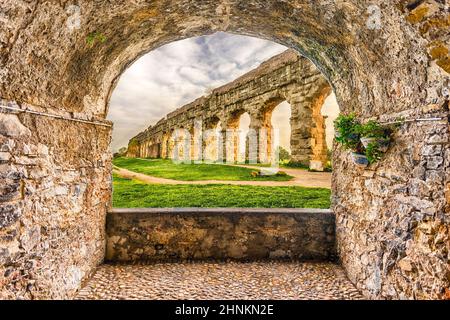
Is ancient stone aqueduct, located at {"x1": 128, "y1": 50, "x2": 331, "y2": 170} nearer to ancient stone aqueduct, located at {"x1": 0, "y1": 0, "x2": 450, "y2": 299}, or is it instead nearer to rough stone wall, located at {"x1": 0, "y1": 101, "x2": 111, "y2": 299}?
ancient stone aqueduct, located at {"x1": 0, "y1": 0, "x2": 450, "y2": 299}

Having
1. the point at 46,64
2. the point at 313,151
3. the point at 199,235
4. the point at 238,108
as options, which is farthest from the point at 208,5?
the point at 238,108

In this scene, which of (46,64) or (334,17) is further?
(334,17)

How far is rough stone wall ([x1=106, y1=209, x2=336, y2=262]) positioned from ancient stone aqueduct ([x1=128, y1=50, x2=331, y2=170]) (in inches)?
300

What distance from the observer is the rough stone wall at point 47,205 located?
229 centimetres

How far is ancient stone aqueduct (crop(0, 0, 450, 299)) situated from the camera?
2223 mm

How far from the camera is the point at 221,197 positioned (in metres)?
6.69

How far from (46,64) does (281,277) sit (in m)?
3.82

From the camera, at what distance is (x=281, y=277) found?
3.77 meters

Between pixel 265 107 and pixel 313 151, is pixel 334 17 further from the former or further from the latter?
pixel 265 107

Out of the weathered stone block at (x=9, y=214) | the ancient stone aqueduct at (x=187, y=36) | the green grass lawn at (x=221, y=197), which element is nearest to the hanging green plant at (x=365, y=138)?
the ancient stone aqueduct at (x=187, y=36)

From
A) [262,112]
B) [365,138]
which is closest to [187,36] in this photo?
[365,138]

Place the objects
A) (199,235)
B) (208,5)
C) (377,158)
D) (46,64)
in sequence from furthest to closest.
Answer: (199,235), (208,5), (377,158), (46,64)

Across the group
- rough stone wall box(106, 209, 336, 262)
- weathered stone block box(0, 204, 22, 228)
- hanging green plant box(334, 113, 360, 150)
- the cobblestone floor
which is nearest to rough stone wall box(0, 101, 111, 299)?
weathered stone block box(0, 204, 22, 228)

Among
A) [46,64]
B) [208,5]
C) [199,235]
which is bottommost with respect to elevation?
[199,235]
